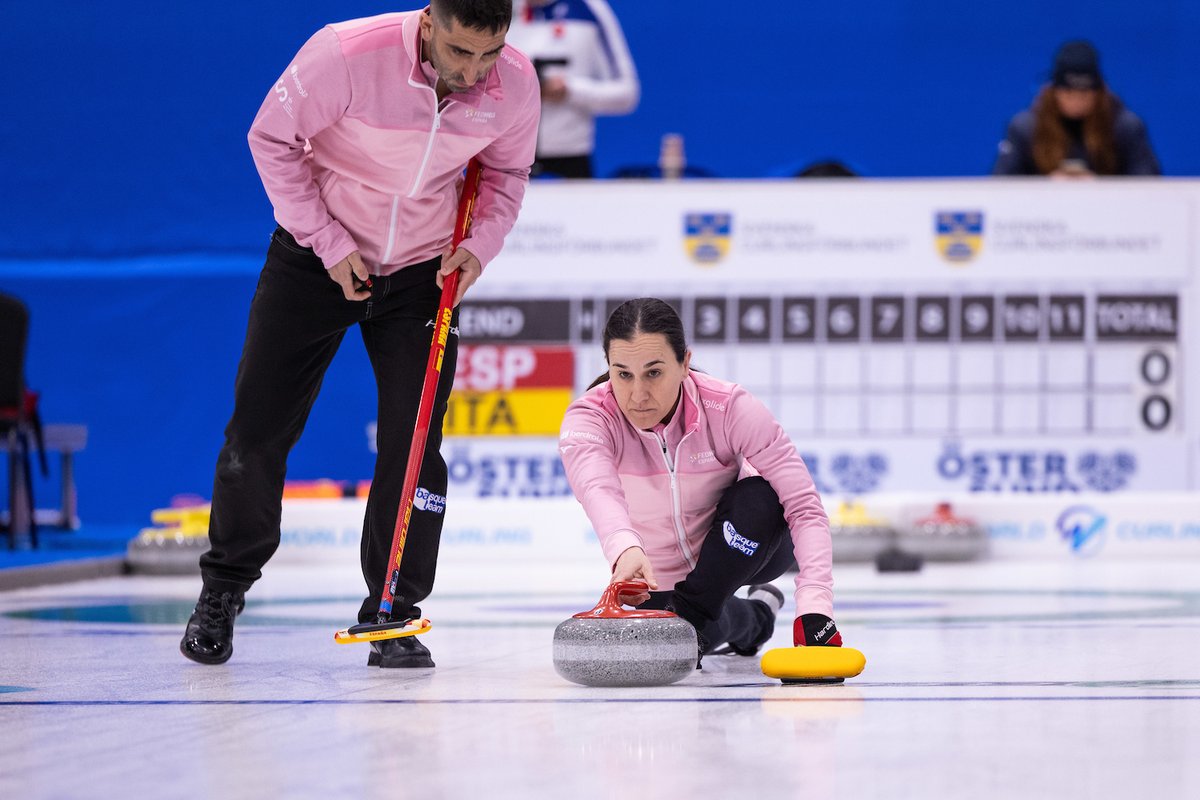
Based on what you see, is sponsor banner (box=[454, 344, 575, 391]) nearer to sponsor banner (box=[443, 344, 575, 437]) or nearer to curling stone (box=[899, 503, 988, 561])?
sponsor banner (box=[443, 344, 575, 437])

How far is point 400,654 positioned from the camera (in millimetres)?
3035

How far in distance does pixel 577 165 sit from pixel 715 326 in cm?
130

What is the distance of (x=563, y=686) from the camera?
106 inches

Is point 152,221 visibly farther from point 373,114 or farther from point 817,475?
point 373,114

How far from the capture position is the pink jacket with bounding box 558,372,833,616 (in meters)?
2.84

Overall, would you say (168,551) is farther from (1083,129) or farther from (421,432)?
(1083,129)

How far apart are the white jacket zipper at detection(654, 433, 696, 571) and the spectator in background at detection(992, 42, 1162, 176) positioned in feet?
13.1

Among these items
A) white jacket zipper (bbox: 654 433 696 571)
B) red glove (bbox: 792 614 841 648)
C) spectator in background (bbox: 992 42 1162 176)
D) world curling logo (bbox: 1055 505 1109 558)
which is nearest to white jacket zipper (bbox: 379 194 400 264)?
white jacket zipper (bbox: 654 433 696 571)

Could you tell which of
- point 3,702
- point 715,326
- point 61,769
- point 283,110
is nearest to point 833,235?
point 715,326

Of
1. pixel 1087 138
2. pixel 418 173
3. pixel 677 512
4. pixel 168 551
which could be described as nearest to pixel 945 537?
pixel 1087 138

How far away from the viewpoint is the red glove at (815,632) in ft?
8.98

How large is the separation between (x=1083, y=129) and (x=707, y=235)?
1722 millimetres

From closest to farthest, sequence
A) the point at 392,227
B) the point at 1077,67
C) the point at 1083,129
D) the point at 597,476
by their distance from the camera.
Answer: the point at 597,476, the point at 392,227, the point at 1077,67, the point at 1083,129

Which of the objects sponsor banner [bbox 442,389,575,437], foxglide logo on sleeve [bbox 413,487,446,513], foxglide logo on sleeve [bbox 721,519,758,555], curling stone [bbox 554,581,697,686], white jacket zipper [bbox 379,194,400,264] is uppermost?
white jacket zipper [bbox 379,194,400,264]
